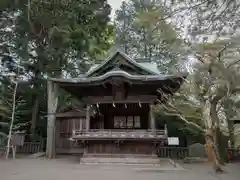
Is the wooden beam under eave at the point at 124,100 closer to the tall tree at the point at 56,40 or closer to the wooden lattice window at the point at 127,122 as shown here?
the wooden lattice window at the point at 127,122

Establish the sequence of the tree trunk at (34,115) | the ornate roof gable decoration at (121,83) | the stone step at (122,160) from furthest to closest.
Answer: the tree trunk at (34,115), the ornate roof gable decoration at (121,83), the stone step at (122,160)

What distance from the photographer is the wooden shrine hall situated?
1093 cm

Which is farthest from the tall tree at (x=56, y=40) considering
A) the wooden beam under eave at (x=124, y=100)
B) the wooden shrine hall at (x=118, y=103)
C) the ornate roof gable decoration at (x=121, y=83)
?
the wooden beam under eave at (x=124, y=100)

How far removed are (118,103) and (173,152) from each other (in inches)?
217

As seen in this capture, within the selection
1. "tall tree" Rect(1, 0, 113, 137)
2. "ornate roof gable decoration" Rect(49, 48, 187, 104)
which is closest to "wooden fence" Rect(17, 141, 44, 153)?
"tall tree" Rect(1, 0, 113, 137)

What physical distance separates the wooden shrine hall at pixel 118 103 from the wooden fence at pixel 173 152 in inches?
114

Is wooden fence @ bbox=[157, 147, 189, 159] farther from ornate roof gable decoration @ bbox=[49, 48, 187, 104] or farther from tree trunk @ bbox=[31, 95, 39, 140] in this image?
tree trunk @ bbox=[31, 95, 39, 140]

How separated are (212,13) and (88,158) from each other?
8516mm

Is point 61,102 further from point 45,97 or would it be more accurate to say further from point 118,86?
point 118,86

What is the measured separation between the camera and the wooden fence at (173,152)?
15128 mm

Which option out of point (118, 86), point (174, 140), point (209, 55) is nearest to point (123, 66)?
point (118, 86)

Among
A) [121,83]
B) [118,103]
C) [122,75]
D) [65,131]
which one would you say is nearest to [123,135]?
[118,103]

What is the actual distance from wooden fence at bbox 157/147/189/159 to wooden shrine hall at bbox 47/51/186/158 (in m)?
2.89

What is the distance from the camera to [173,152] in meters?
15.4
